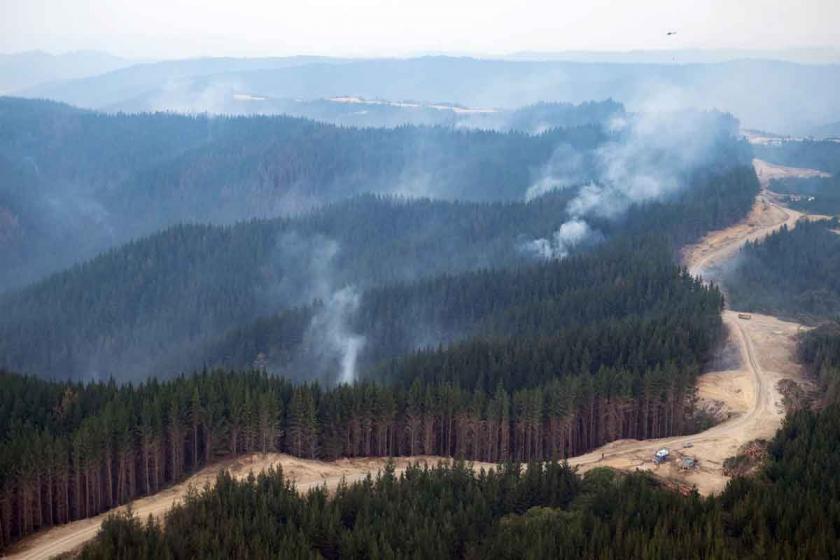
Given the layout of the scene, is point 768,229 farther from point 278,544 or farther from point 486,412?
point 278,544

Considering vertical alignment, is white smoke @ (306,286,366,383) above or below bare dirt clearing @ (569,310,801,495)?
below

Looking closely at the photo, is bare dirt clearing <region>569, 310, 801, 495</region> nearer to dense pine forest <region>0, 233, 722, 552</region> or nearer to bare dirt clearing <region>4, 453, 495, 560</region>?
dense pine forest <region>0, 233, 722, 552</region>

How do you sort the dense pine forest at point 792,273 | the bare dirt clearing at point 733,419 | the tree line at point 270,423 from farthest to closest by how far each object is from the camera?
the dense pine forest at point 792,273 → the bare dirt clearing at point 733,419 → the tree line at point 270,423

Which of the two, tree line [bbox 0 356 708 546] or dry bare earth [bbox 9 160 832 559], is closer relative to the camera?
dry bare earth [bbox 9 160 832 559]

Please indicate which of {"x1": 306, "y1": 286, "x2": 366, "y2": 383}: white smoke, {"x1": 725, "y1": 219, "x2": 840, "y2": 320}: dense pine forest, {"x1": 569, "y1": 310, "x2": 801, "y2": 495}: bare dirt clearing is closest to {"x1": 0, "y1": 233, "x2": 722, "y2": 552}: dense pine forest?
{"x1": 569, "y1": 310, "x2": 801, "y2": 495}: bare dirt clearing

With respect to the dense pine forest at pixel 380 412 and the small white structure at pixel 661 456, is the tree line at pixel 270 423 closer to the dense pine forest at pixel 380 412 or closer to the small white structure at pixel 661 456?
the dense pine forest at pixel 380 412

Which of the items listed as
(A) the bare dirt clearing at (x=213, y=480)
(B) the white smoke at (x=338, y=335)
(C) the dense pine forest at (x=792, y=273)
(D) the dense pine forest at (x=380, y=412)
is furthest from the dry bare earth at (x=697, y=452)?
(B) the white smoke at (x=338, y=335)

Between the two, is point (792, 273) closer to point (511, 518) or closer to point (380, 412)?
point (380, 412)
